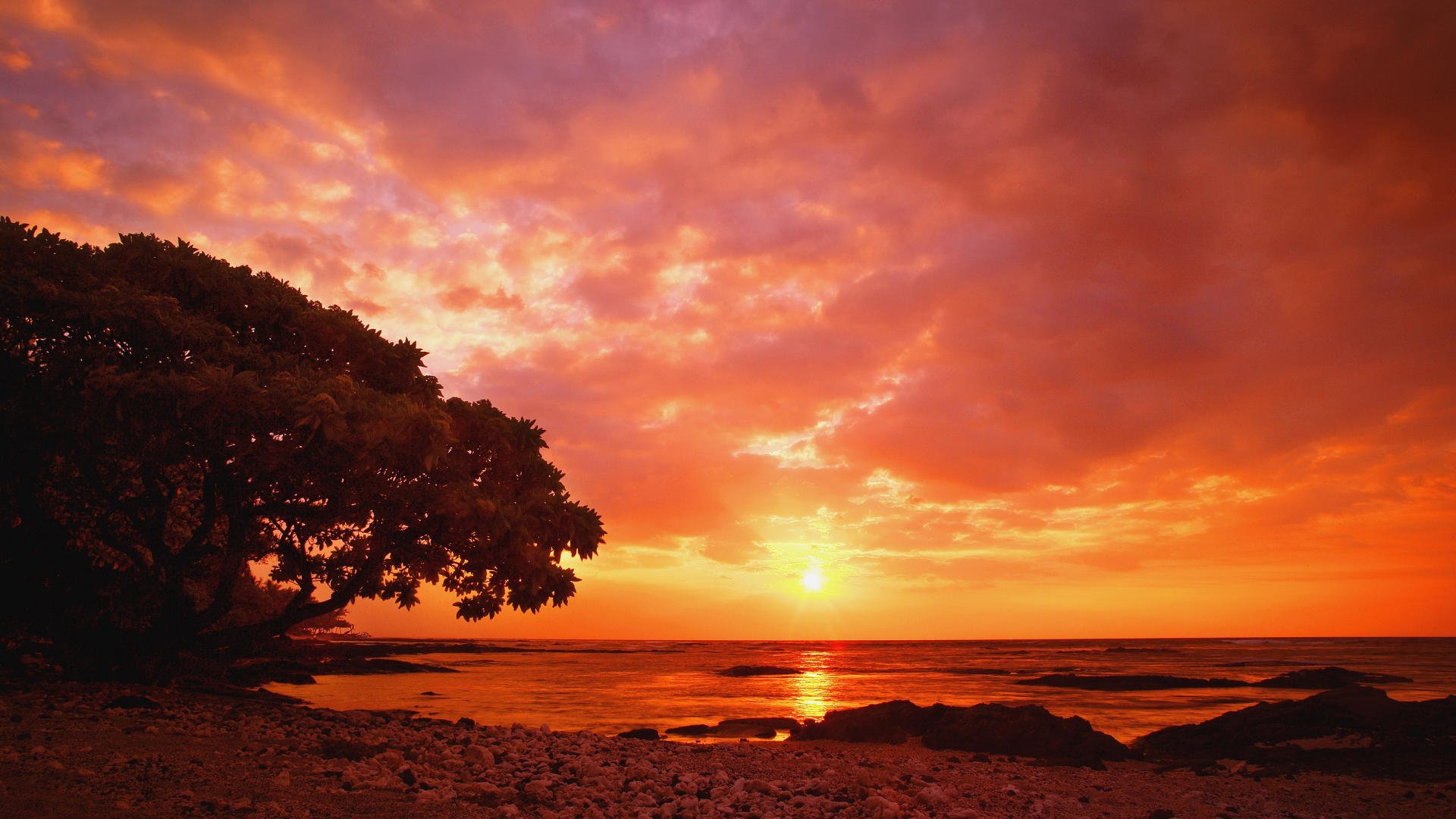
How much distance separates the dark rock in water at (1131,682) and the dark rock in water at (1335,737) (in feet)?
71.2

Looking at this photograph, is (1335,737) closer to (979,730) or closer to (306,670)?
(979,730)

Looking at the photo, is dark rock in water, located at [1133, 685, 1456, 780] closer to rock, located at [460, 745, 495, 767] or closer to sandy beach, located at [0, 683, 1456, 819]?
sandy beach, located at [0, 683, 1456, 819]

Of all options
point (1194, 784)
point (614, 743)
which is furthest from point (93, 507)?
point (1194, 784)

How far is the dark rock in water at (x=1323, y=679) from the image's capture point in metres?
37.3

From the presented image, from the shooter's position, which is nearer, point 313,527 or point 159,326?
point 159,326

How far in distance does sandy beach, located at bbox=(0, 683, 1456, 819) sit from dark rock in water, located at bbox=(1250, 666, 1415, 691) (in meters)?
31.0

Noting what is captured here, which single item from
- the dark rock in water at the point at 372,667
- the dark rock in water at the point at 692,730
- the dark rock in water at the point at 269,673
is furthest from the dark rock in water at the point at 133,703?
the dark rock in water at the point at 372,667

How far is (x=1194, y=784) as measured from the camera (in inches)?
506

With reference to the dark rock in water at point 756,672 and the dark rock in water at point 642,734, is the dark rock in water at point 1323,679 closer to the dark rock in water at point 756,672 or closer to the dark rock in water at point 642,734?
the dark rock in water at point 756,672

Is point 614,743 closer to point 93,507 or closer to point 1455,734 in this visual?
point 93,507

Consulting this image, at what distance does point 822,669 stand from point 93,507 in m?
51.8

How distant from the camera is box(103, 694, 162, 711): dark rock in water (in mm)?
12227

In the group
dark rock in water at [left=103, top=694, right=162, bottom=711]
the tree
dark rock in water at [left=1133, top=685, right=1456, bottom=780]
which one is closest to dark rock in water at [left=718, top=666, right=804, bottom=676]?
dark rock in water at [left=1133, top=685, right=1456, bottom=780]

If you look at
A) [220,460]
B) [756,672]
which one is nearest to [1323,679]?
[756,672]
